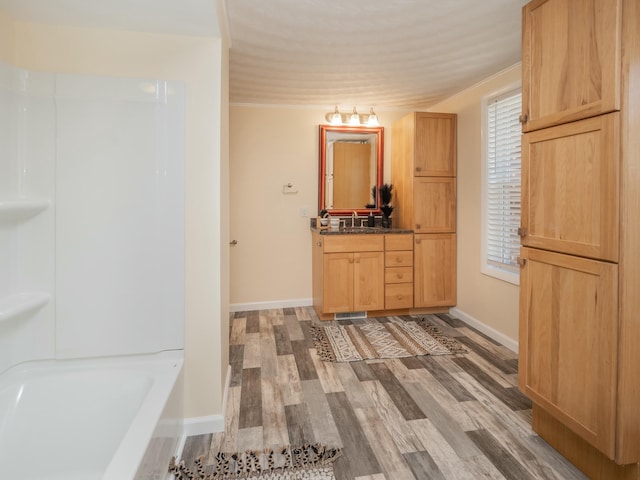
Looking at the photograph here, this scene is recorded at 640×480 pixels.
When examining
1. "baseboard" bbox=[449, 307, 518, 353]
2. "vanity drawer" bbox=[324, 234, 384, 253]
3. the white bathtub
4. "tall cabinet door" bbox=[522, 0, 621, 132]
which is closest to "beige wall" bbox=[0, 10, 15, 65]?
the white bathtub

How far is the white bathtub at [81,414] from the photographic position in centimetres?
150

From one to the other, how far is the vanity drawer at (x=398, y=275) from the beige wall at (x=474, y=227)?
1.73ft

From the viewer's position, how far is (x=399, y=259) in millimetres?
3760

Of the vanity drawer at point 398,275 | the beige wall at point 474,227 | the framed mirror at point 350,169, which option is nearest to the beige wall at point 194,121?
the vanity drawer at point 398,275

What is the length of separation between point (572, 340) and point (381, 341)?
1732 millimetres

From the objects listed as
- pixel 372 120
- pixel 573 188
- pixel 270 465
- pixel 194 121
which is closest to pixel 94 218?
pixel 194 121

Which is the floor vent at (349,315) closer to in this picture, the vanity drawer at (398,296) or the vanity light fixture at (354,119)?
the vanity drawer at (398,296)

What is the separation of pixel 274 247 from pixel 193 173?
2.27 m

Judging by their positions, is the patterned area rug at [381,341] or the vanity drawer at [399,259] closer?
the patterned area rug at [381,341]

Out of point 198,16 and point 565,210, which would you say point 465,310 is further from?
point 198,16

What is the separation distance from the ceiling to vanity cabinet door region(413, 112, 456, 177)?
0.89 ft

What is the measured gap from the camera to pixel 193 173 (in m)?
1.88

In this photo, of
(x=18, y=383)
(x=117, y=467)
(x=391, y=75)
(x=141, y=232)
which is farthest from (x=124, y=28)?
(x=391, y=75)

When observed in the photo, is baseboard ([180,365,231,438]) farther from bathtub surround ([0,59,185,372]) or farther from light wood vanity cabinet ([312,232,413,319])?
light wood vanity cabinet ([312,232,413,319])
